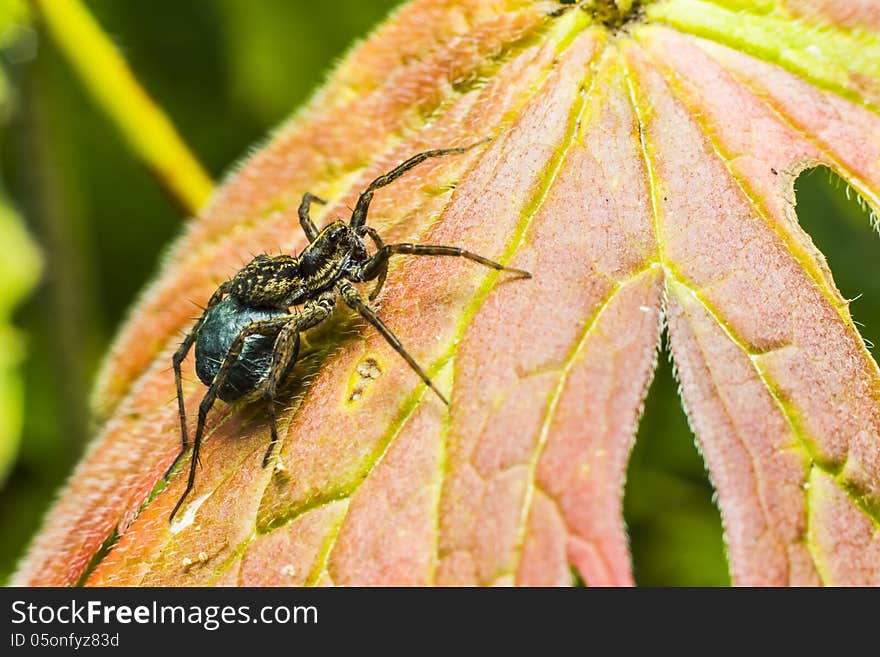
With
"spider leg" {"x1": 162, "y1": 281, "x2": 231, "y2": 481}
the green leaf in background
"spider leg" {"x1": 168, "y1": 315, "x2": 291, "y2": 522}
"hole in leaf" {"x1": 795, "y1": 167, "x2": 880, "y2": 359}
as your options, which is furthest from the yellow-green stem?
"hole in leaf" {"x1": 795, "y1": 167, "x2": 880, "y2": 359}

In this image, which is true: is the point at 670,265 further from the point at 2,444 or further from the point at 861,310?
the point at 2,444

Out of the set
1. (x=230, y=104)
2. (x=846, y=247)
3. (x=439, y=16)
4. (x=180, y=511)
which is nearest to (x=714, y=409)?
(x=180, y=511)

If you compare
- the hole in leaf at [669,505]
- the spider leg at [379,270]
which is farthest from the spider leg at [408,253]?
the hole in leaf at [669,505]

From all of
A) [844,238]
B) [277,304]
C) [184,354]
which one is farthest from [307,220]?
[844,238]

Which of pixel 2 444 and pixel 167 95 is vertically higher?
pixel 167 95

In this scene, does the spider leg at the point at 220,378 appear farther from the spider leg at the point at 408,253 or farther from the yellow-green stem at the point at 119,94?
the yellow-green stem at the point at 119,94
